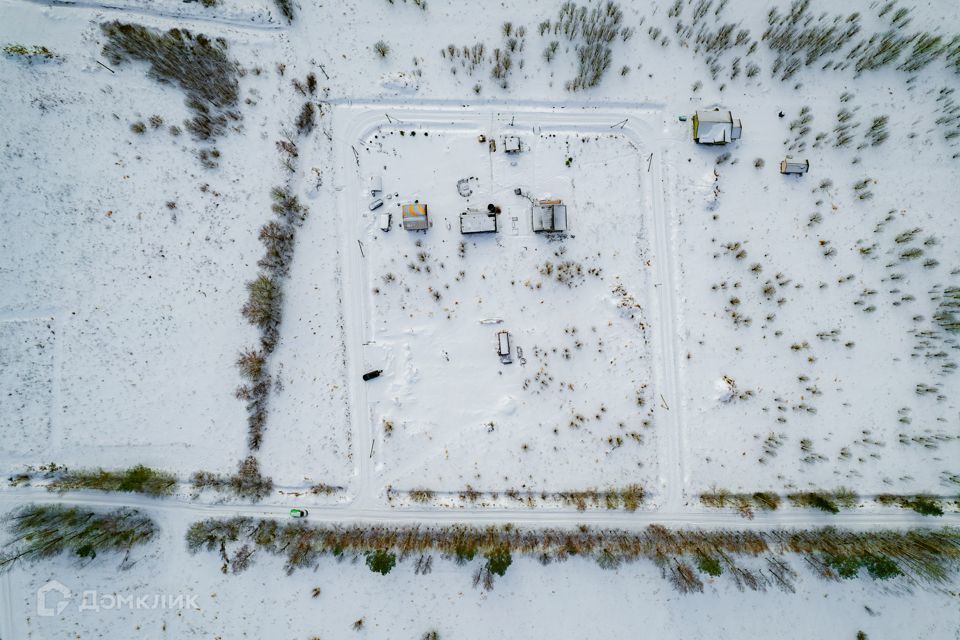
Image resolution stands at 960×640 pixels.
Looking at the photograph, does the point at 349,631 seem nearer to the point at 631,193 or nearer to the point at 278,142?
the point at 278,142

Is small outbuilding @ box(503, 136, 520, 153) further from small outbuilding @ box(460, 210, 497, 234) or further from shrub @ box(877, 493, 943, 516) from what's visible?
shrub @ box(877, 493, 943, 516)

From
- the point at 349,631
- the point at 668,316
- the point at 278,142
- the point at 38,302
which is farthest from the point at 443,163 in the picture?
the point at 349,631

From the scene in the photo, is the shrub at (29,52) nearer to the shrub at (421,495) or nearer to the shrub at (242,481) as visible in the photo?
the shrub at (242,481)

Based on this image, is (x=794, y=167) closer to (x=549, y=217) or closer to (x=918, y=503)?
(x=549, y=217)

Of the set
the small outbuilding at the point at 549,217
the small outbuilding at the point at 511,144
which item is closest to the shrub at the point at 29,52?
the small outbuilding at the point at 511,144

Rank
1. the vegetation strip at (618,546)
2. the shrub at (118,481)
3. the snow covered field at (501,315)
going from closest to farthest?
the shrub at (118,481) → the vegetation strip at (618,546) → the snow covered field at (501,315)
